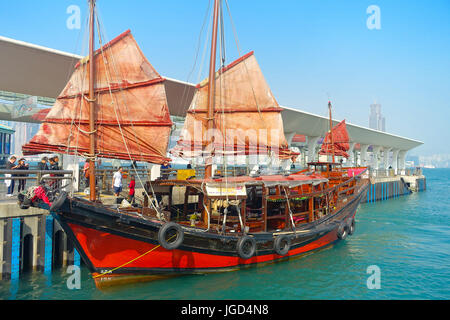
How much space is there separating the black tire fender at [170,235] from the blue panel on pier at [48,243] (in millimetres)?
4207

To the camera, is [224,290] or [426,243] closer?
[224,290]

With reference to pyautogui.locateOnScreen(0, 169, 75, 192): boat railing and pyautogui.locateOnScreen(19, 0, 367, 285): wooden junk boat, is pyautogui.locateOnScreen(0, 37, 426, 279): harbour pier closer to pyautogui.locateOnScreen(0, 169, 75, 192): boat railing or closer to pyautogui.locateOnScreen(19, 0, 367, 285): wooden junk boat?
pyautogui.locateOnScreen(0, 169, 75, 192): boat railing

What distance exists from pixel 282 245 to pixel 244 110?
22.0ft

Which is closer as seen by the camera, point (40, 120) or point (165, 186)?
point (165, 186)

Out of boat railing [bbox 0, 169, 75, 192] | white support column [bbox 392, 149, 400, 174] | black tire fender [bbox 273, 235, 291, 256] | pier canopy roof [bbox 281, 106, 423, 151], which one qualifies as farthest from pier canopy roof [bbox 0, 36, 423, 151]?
white support column [bbox 392, 149, 400, 174]

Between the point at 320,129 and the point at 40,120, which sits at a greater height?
the point at 320,129

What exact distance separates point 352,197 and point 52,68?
18135 mm

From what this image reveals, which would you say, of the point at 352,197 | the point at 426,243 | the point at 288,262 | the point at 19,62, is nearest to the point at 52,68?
the point at 19,62

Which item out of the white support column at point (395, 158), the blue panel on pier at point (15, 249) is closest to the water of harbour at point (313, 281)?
the blue panel on pier at point (15, 249)

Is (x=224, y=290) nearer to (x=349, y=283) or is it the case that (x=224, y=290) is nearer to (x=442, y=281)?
(x=349, y=283)

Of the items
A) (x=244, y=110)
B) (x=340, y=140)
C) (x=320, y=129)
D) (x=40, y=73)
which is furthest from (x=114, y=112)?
(x=320, y=129)

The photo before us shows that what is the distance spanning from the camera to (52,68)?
57.8 feet

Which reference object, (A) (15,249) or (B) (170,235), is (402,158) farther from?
(A) (15,249)

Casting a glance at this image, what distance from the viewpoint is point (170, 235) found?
879cm
